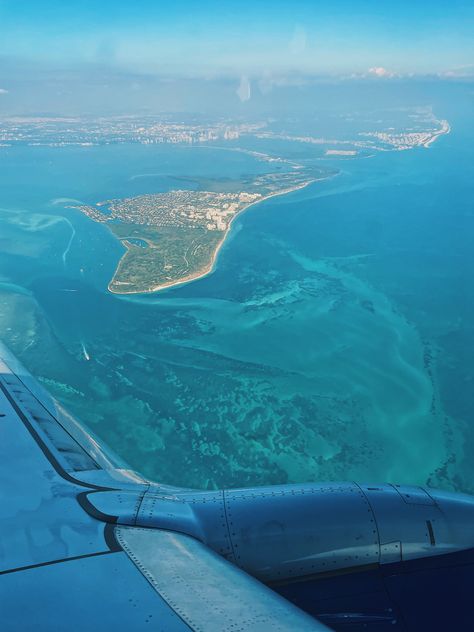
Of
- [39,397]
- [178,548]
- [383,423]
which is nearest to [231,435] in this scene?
[383,423]

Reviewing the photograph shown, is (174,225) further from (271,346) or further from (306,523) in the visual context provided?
(306,523)

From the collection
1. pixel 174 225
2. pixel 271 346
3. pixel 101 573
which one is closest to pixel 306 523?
pixel 101 573

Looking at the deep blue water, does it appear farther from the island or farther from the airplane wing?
the airplane wing

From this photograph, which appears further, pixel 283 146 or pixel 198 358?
pixel 283 146

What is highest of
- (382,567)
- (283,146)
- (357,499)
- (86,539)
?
(283,146)

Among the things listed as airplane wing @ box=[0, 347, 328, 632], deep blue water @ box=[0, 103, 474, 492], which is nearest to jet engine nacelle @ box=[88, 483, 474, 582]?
airplane wing @ box=[0, 347, 328, 632]

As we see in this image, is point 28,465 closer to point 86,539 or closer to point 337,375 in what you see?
point 86,539

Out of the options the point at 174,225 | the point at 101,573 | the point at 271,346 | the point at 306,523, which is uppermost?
the point at 174,225
